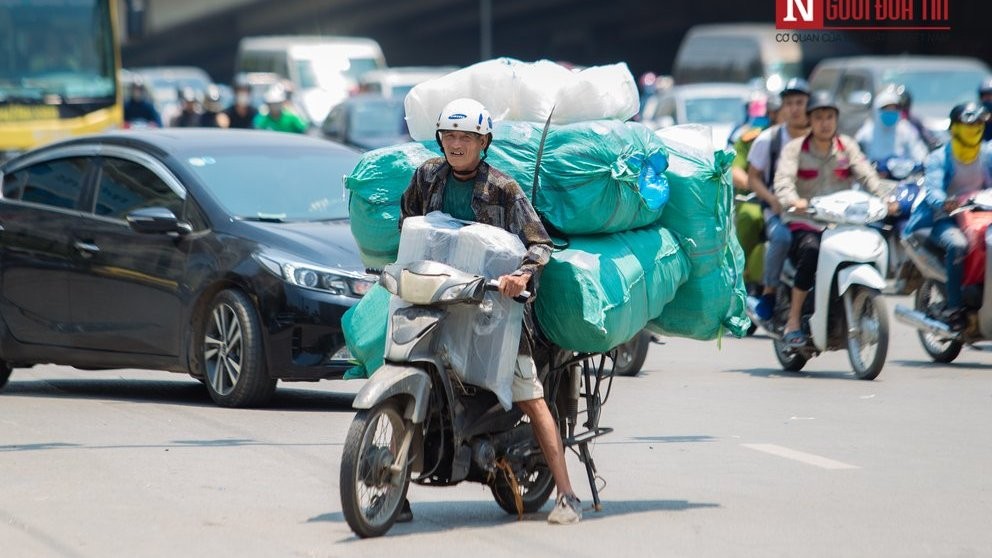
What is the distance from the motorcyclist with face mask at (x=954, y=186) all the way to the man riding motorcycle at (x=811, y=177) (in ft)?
1.94

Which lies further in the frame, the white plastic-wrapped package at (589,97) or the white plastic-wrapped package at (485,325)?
the white plastic-wrapped package at (589,97)

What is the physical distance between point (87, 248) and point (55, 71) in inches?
646

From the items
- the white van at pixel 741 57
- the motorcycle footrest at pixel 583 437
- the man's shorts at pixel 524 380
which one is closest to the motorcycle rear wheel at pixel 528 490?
the motorcycle footrest at pixel 583 437

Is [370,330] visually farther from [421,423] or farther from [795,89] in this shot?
[795,89]

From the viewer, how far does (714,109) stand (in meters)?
31.0

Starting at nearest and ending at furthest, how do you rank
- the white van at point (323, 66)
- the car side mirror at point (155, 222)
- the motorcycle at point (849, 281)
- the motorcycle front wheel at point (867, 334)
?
1. the car side mirror at point (155, 222)
2. the motorcycle front wheel at point (867, 334)
3. the motorcycle at point (849, 281)
4. the white van at point (323, 66)

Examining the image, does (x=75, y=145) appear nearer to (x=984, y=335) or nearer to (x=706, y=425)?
(x=706, y=425)

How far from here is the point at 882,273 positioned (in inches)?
483

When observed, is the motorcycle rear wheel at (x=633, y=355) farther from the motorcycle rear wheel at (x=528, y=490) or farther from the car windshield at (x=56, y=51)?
the car windshield at (x=56, y=51)

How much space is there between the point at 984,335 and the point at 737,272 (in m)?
4.97

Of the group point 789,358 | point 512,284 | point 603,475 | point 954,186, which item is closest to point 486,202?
point 512,284

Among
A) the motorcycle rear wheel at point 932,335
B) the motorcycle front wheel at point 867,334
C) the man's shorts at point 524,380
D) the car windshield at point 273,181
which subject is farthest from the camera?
the motorcycle rear wheel at point 932,335

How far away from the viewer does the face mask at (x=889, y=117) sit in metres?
20.2

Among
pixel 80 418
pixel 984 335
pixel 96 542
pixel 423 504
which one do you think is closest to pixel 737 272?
pixel 423 504
